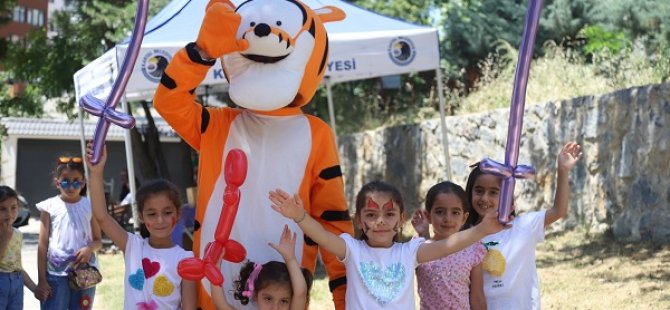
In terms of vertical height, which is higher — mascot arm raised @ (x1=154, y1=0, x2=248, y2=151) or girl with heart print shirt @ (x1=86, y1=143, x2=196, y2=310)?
mascot arm raised @ (x1=154, y1=0, x2=248, y2=151)

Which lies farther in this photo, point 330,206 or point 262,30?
point 330,206

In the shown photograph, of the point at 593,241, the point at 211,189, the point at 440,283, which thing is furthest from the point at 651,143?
the point at 211,189

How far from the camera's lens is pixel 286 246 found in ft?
10.4

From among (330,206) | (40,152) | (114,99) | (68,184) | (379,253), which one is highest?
(114,99)

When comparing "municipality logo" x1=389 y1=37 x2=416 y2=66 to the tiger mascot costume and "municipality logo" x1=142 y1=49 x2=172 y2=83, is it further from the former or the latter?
the tiger mascot costume

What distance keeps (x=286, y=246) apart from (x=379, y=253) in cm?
36

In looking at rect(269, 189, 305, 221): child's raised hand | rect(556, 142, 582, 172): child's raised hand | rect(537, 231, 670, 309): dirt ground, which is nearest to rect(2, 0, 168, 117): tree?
rect(537, 231, 670, 309): dirt ground

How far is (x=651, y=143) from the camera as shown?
26.4 feet

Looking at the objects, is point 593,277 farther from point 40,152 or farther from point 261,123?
point 40,152

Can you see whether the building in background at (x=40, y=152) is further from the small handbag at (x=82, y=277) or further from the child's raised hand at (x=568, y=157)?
the child's raised hand at (x=568, y=157)

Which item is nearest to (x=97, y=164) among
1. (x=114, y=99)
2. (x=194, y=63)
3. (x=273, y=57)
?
(x=114, y=99)

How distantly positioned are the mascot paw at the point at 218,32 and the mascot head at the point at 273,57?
92 millimetres

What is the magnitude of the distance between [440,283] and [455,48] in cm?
1416

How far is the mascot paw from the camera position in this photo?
3170 mm
